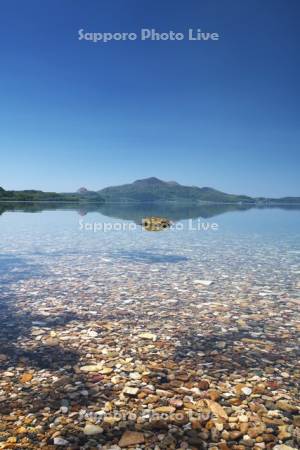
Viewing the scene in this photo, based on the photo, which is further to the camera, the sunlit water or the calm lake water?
the calm lake water

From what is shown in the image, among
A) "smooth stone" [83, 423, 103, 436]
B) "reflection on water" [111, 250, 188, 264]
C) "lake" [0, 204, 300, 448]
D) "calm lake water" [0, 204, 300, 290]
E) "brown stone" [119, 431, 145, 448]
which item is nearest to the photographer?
"brown stone" [119, 431, 145, 448]

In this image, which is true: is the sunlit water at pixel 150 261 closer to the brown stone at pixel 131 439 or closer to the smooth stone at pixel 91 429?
the smooth stone at pixel 91 429

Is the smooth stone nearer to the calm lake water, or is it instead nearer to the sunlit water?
the sunlit water

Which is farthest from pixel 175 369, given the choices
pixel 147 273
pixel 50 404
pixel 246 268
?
pixel 246 268

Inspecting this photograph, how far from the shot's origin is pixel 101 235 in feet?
106

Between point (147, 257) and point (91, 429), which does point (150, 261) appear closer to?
point (147, 257)

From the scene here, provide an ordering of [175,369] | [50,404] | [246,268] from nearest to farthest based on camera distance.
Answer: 1. [50,404]
2. [175,369]
3. [246,268]

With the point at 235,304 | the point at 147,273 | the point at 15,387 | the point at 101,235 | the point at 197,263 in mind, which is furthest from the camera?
the point at 101,235

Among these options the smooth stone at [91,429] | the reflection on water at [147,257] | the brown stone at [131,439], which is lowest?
the brown stone at [131,439]

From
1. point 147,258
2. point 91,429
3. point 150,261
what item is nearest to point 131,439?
point 91,429

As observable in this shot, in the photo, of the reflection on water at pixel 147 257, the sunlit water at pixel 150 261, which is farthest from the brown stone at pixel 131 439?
the reflection on water at pixel 147 257

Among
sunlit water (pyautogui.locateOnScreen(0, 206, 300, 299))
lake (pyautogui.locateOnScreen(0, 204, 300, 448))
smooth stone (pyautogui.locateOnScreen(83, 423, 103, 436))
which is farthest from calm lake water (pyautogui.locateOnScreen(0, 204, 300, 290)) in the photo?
smooth stone (pyautogui.locateOnScreen(83, 423, 103, 436))

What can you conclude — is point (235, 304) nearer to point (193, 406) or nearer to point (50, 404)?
point (193, 406)

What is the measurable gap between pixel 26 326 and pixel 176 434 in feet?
17.9
